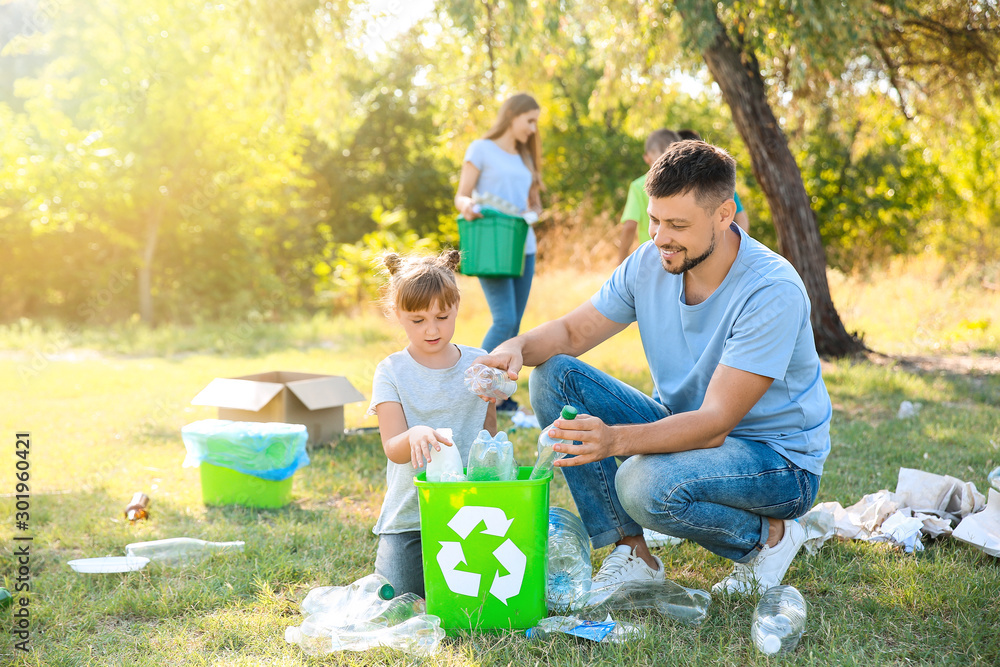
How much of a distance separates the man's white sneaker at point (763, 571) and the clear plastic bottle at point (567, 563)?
0.40m

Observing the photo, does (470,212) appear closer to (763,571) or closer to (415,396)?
(415,396)

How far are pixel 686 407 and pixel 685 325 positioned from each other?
0.89 feet

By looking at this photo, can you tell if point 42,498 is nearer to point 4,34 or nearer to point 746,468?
point 746,468

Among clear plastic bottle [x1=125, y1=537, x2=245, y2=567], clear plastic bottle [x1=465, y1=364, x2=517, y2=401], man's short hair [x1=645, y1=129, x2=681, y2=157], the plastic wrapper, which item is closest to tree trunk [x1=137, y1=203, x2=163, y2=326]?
man's short hair [x1=645, y1=129, x2=681, y2=157]

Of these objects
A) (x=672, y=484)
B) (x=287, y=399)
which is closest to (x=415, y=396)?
(x=672, y=484)

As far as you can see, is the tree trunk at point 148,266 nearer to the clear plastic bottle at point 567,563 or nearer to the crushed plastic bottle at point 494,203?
the crushed plastic bottle at point 494,203

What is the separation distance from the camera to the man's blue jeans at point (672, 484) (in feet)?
6.93

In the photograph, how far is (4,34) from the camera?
428 inches

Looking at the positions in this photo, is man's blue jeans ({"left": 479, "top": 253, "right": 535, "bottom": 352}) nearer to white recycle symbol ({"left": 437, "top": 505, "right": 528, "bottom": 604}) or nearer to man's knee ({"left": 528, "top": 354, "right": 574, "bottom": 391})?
man's knee ({"left": 528, "top": 354, "right": 574, "bottom": 391})

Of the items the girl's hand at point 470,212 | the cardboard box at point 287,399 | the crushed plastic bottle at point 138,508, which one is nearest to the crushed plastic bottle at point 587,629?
the crushed plastic bottle at point 138,508

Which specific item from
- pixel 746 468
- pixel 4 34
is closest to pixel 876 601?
pixel 746 468

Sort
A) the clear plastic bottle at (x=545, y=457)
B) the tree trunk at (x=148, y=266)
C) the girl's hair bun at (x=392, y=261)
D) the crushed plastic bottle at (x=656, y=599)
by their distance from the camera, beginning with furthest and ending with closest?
1. the tree trunk at (x=148, y=266)
2. the girl's hair bun at (x=392, y=261)
3. the crushed plastic bottle at (x=656, y=599)
4. the clear plastic bottle at (x=545, y=457)

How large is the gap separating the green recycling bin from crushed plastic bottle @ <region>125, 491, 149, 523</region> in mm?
1586

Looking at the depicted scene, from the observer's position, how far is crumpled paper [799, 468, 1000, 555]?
8.46 ft
